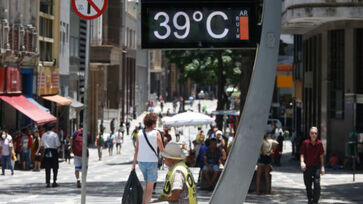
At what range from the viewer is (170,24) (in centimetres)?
1012

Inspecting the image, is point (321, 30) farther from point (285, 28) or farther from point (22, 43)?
point (22, 43)

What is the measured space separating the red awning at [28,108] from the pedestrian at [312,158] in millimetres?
19589

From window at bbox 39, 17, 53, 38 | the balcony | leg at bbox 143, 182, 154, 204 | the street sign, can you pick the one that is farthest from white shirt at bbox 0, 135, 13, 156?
the street sign

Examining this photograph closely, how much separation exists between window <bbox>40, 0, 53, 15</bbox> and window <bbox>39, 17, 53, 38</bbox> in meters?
0.42

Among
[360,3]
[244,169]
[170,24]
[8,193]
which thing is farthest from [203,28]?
[360,3]

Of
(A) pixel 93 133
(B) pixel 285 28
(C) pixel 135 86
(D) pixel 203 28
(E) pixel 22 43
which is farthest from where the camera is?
(C) pixel 135 86

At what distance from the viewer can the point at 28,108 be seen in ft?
118

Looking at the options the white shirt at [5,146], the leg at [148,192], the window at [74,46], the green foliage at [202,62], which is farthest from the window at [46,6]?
the leg at [148,192]

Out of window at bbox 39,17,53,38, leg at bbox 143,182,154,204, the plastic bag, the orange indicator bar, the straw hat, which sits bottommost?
leg at bbox 143,182,154,204

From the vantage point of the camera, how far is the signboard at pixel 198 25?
10086 mm

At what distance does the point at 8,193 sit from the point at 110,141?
2781cm

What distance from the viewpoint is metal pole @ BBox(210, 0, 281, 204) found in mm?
10570

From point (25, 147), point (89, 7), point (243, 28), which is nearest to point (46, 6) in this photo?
point (25, 147)

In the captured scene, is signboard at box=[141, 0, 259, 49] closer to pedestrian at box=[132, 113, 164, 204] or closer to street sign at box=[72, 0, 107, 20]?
street sign at box=[72, 0, 107, 20]
